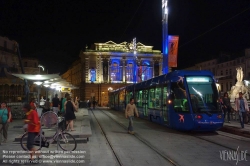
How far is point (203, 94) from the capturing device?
51.9ft

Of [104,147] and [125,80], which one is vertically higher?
[125,80]

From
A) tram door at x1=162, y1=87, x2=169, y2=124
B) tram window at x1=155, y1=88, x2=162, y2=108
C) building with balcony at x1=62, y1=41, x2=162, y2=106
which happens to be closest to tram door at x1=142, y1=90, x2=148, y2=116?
tram window at x1=155, y1=88, x2=162, y2=108

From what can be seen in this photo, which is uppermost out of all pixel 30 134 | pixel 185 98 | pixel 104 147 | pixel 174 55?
pixel 174 55

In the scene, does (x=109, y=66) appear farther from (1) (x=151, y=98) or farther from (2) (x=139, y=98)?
(1) (x=151, y=98)

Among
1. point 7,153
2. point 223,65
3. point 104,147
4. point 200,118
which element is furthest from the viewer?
point 223,65

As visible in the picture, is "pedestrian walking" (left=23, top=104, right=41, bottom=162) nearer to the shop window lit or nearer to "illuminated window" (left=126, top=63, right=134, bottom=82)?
the shop window lit

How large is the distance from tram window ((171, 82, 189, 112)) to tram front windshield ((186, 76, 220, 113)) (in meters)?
0.34

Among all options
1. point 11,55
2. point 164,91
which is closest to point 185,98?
point 164,91

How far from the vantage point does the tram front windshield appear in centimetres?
1554

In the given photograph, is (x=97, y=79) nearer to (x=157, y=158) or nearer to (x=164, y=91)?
(x=164, y=91)

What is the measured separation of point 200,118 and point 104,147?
18.4ft

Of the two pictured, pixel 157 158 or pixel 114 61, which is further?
pixel 114 61

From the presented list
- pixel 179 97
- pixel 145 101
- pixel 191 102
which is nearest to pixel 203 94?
pixel 191 102

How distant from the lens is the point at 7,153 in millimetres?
10367
